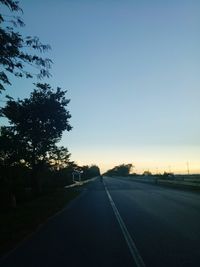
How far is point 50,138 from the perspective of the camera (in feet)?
169

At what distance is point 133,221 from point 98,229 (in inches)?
120

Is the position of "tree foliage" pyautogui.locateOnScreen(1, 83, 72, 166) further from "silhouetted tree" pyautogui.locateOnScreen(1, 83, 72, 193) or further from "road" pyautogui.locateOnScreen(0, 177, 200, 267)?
"road" pyautogui.locateOnScreen(0, 177, 200, 267)

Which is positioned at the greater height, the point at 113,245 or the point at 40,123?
the point at 40,123

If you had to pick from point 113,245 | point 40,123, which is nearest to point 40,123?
point 40,123

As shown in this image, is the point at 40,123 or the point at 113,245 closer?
the point at 113,245

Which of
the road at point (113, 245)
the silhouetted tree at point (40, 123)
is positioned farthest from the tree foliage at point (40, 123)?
the road at point (113, 245)

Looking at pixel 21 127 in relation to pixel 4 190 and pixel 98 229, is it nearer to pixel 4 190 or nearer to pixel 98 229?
pixel 4 190

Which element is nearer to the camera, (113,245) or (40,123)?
(113,245)

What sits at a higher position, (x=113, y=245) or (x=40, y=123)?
(x=40, y=123)

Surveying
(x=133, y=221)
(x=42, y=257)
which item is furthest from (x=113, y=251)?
(x=133, y=221)

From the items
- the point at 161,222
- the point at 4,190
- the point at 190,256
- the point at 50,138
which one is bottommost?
the point at 190,256

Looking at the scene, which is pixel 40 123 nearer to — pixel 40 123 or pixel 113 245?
pixel 40 123

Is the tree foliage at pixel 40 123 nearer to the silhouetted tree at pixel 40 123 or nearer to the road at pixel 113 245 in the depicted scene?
the silhouetted tree at pixel 40 123

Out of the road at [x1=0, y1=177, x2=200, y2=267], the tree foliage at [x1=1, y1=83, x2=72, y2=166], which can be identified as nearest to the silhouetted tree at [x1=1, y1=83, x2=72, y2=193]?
the tree foliage at [x1=1, y1=83, x2=72, y2=166]
